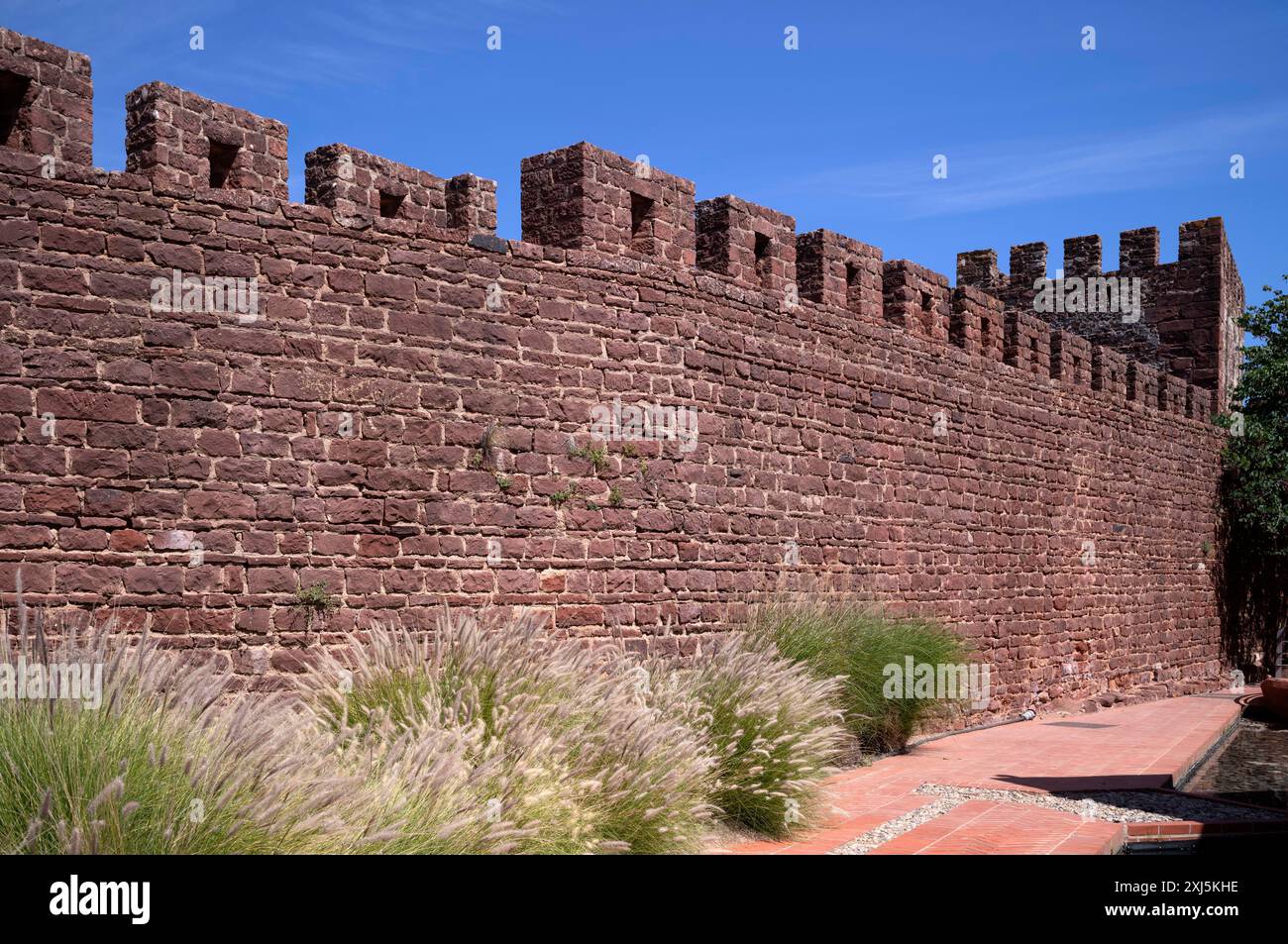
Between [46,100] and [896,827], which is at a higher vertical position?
[46,100]

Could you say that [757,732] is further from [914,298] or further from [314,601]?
[914,298]

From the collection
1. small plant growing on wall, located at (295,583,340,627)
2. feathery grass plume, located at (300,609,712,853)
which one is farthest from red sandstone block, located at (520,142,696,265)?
feathery grass plume, located at (300,609,712,853)

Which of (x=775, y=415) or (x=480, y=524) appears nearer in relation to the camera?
(x=480, y=524)

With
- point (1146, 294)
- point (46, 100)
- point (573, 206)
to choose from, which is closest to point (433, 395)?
point (573, 206)

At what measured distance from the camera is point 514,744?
6.09m

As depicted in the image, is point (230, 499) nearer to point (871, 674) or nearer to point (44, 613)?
point (44, 613)

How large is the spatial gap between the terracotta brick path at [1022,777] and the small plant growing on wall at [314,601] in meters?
2.97

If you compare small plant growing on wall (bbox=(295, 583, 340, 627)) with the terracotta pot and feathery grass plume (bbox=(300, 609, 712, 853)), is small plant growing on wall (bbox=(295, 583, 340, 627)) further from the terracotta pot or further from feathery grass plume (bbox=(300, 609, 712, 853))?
the terracotta pot

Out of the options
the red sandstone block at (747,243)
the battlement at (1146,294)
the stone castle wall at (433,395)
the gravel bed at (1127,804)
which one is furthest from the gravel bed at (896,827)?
the battlement at (1146,294)

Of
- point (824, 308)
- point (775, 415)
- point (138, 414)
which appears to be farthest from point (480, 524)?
point (824, 308)

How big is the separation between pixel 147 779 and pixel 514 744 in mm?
2060
